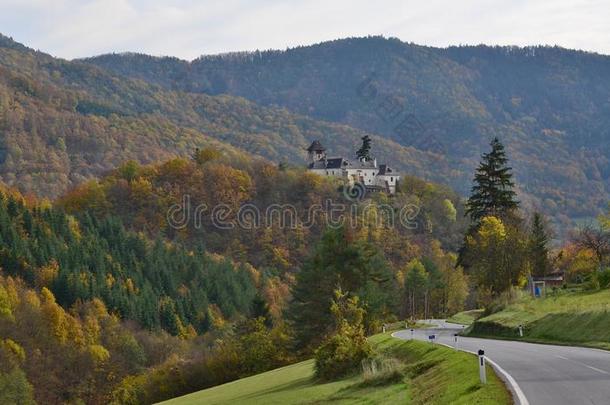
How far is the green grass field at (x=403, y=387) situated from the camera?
22109mm

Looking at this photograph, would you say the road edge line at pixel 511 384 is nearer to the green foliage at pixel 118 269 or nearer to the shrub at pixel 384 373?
the shrub at pixel 384 373

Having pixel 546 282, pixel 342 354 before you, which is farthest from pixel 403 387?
pixel 546 282

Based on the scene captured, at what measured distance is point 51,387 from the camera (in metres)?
99.9

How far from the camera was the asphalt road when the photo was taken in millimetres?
19141

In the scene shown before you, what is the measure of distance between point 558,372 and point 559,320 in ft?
52.7

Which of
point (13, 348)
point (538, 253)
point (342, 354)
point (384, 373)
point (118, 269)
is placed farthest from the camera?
point (118, 269)

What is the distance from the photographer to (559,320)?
1524 inches

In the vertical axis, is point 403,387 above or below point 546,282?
below

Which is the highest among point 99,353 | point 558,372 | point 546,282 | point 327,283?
point 558,372

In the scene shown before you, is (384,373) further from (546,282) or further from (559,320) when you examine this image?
(546,282)

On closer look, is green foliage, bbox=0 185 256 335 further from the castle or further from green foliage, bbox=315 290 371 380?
green foliage, bbox=315 290 371 380

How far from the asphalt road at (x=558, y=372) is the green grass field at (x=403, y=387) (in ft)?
2.69

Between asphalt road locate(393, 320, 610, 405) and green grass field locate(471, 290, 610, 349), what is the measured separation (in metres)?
2.04

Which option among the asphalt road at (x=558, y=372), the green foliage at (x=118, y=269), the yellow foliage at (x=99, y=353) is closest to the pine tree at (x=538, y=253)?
the asphalt road at (x=558, y=372)
